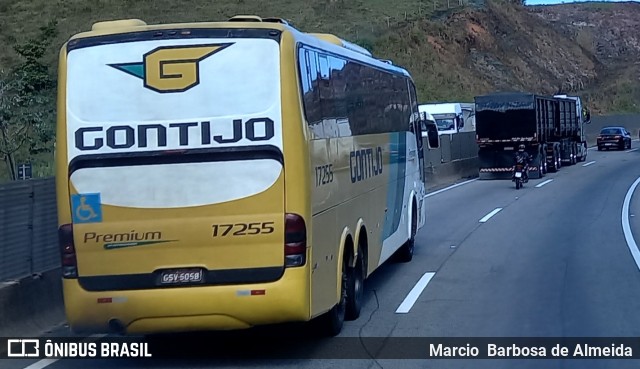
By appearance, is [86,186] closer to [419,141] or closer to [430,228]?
[419,141]

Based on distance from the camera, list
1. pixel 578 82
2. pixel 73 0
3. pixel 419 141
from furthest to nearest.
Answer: pixel 578 82 → pixel 73 0 → pixel 419 141

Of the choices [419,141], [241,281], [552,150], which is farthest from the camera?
[552,150]

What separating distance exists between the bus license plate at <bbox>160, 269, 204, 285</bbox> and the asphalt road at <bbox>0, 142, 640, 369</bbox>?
97 centimetres

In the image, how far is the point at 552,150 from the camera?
39.5 meters

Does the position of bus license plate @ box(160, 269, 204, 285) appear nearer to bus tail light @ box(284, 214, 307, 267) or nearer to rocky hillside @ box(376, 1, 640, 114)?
bus tail light @ box(284, 214, 307, 267)

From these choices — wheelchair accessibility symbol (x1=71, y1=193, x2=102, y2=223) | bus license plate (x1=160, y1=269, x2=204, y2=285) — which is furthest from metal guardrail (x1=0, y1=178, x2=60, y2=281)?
bus license plate (x1=160, y1=269, x2=204, y2=285)

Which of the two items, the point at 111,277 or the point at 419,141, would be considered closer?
the point at 111,277

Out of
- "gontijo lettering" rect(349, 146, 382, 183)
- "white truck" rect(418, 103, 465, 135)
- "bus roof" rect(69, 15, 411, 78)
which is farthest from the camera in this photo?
"white truck" rect(418, 103, 465, 135)

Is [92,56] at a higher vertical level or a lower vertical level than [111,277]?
higher

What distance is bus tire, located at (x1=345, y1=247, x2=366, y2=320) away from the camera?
1088cm

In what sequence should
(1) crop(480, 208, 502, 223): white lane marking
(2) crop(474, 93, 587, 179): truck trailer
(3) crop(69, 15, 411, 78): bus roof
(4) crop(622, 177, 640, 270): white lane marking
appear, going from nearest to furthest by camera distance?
(3) crop(69, 15, 411, 78): bus roof
(4) crop(622, 177, 640, 270): white lane marking
(1) crop(480, 208, 502, 223): white lane marking
(2) crop(474, 93, 587, 179): truck trailer

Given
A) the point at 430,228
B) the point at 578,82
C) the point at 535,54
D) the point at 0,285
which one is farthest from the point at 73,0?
the point at 0,285

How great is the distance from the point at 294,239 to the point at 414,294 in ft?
14.5

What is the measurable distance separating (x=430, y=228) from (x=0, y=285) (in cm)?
1172
